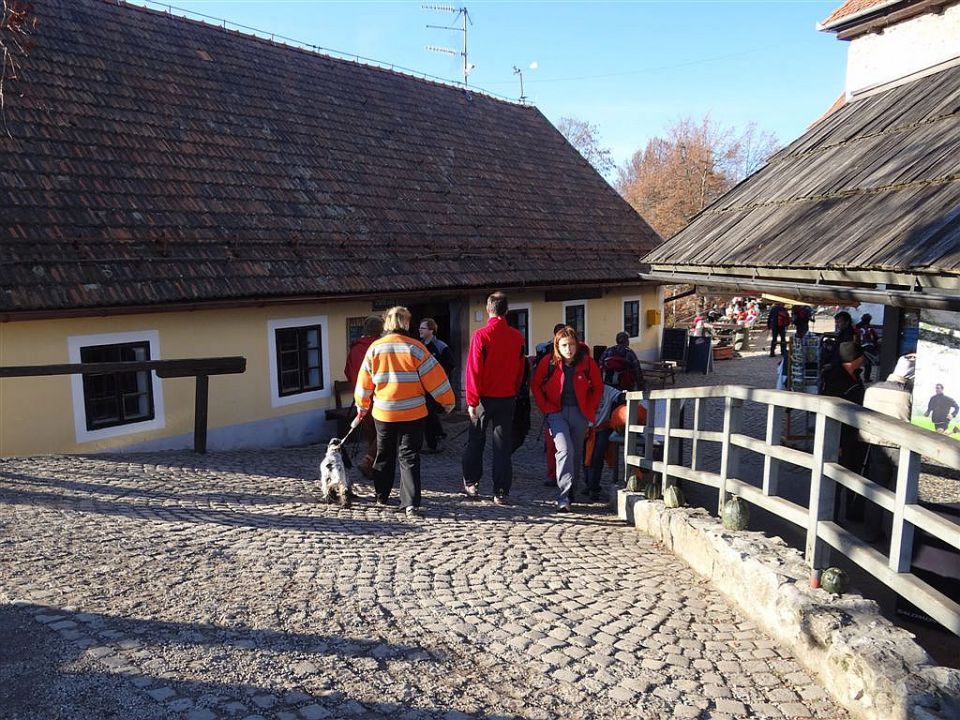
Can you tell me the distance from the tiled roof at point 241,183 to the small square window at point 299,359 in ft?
2.81

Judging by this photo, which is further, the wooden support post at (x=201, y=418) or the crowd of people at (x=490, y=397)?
the wooden support post at (x=201, y=418)

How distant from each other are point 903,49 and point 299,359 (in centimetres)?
876

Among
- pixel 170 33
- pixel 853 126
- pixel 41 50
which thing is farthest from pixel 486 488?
pixel 170 33

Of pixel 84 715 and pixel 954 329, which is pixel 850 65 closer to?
pixel 954 329

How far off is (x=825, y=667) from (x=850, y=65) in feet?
24.8

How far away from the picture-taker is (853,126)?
25.6 feet

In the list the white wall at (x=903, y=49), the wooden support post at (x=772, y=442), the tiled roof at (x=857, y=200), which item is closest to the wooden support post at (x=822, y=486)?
the wooden support post at (x=772, y=442)

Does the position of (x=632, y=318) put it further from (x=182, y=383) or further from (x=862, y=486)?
(x=862, y=486)

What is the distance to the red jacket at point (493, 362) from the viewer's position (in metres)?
6.73

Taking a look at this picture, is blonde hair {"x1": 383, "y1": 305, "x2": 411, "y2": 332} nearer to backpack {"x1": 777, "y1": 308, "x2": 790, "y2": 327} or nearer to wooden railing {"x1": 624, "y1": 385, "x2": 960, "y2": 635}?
wooden railing {"x1": 624, "y1": 385, "x2": 960, "y2": 635}

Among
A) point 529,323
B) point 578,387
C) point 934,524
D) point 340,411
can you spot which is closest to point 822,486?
point 934,524

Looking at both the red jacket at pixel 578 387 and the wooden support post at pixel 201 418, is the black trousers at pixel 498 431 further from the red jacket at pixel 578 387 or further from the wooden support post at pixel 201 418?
the wooden support post at pixel 201 418

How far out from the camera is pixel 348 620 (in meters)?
3.91

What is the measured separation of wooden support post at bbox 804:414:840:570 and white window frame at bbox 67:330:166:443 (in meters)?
7.42
